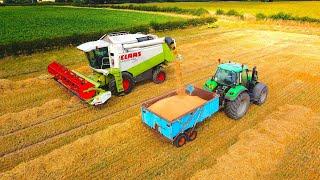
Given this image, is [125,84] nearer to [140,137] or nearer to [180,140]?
[140,137]

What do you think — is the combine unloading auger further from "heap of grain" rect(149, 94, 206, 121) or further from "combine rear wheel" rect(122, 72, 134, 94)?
"heap of grain" rect(149, 94, 206, 121)

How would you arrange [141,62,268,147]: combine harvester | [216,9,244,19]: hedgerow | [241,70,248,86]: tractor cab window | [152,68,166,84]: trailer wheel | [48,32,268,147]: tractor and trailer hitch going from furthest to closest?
1. [216,9,244,19]: hedgerow
2. [152,68,166,84]: trailer wheel
3. [241,70,248,86]: tractor cab window
4. [48,32,268,147]: tractor and trailer hitch
5. [141,62,268,147]: combine harvester

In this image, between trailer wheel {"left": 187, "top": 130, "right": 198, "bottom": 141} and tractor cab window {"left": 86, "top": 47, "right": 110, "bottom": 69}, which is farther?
tractor cab window {"left": 86, "top": 47, "right": 110, "bottom": 69}

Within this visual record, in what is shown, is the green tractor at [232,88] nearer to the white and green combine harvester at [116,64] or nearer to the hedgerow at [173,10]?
the white and green combine harvester at [116,64]

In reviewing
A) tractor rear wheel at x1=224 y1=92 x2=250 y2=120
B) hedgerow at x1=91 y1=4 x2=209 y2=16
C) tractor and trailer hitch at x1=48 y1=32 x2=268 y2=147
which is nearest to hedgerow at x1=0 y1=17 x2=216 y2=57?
tractor and trailer hitch at x1=48 y1=32 x2=268 y2=147

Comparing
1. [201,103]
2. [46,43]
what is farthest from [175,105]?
[46,43]

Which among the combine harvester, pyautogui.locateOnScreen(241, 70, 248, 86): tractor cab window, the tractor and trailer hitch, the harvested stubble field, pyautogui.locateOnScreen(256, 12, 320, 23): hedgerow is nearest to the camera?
the harvested stubble field
